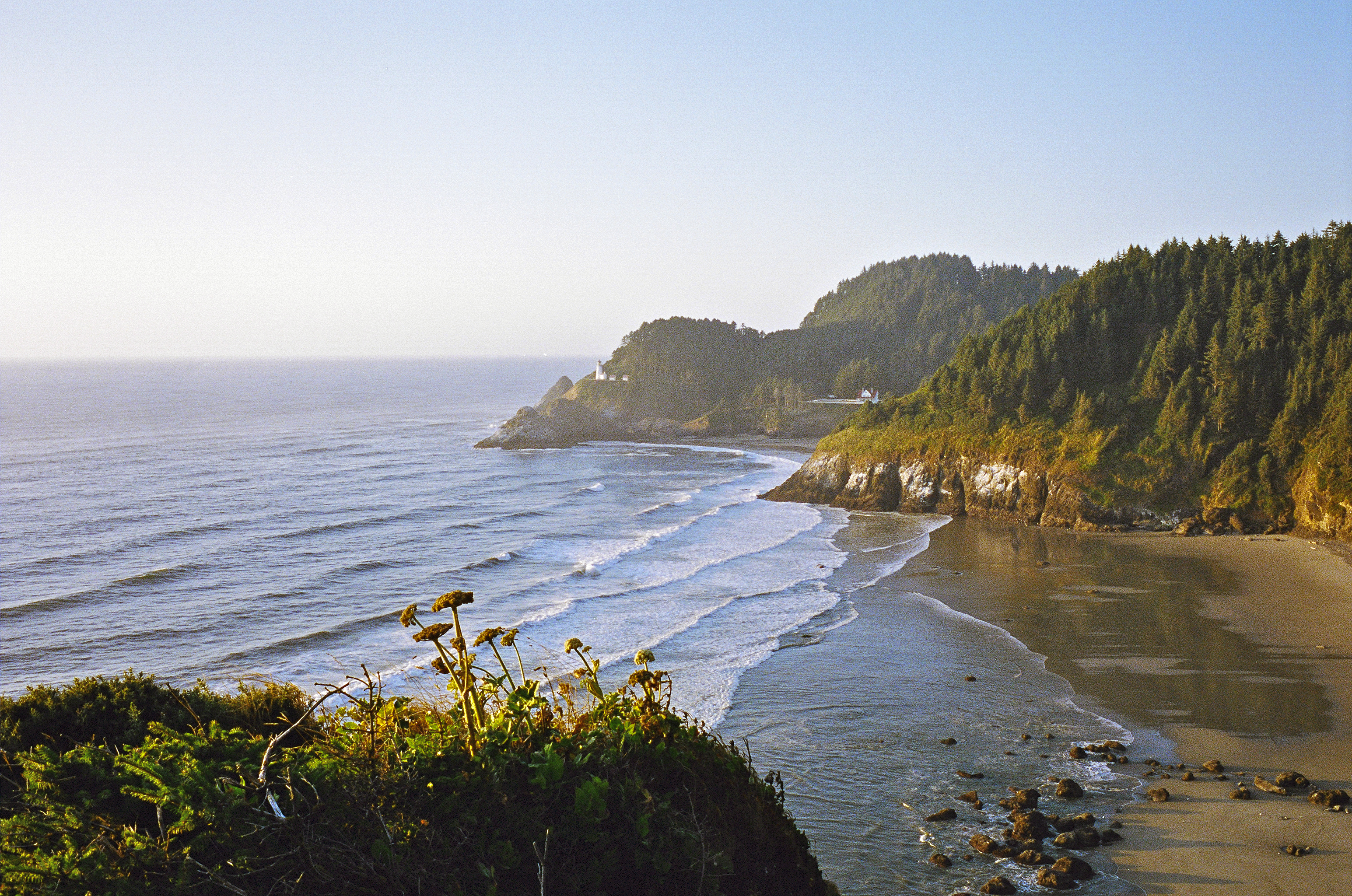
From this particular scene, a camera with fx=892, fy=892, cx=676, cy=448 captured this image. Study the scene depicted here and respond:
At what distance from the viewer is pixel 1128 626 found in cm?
2722

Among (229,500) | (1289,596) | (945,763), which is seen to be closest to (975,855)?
(945,763)

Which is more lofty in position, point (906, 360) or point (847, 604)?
point (906, 360)

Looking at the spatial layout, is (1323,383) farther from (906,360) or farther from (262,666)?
(906,360)

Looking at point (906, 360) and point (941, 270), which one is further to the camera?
point (941, 270)

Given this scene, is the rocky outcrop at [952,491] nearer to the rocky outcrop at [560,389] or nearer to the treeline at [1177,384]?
the treeline at [1177,384]

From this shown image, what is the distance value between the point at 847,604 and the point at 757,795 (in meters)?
25.6

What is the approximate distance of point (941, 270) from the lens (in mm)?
161625

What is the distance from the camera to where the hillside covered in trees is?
44094 millimetres

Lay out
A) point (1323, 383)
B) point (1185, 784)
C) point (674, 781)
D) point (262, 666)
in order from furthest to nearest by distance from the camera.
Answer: point (1323, 383), point (262, 666), point (1185, 784), point (674, 781)

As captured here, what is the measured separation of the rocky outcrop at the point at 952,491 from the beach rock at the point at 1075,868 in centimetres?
3634

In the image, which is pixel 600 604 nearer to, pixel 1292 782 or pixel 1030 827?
pixel 1030 827

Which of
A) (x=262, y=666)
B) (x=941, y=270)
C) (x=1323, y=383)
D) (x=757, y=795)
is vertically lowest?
(x=262, y=666)

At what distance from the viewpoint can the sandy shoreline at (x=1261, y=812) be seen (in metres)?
12.6

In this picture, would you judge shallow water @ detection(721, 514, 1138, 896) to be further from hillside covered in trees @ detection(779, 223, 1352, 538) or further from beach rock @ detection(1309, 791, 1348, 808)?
hillside covered in trees @ detection(779, 223, 1352, 538)
